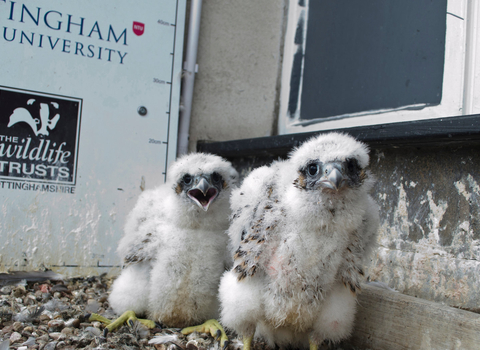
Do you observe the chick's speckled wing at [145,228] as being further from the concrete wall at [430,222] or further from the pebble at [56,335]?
the concrete wall at [430,222]

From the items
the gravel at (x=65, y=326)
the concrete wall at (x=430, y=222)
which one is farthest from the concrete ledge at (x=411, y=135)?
the gravel at (x=65, y=326)

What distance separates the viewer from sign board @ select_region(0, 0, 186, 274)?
3420 millimetres

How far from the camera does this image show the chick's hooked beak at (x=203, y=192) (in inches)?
105

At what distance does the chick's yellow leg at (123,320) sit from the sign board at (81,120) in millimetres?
965

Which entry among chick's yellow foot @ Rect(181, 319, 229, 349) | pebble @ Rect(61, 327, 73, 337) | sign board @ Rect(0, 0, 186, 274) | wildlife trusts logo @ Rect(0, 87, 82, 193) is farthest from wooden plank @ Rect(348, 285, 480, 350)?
wildlife trusts logo @ Rect(0, 87, 82, 193)

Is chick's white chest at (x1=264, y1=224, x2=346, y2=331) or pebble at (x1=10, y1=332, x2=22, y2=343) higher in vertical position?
chick's white chest at (x1=264, y1=224, x2=346, y2=331)

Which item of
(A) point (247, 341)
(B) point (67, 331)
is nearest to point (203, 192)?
(A) point (247, 341)

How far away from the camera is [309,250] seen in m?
2.10

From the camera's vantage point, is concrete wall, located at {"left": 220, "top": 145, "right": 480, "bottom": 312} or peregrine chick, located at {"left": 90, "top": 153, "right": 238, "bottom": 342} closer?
concrete wall, located at {"left": 220, "top": 145, "right": 480, "bottom": 312}

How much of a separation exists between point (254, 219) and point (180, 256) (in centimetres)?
71

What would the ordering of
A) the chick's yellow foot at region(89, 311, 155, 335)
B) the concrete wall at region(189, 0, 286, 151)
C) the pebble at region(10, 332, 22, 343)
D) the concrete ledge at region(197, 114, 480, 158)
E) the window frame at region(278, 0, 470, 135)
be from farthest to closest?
1. the concrete wall at region(189, 0, 286, 151)
2. the window frame at region(278, 0, 470, 135)
3. the chick's yellow foot at region(89, 311, 155, 335)
4. the pebble at region(10, 332, 22, 343)
5. the concrete ledge at region(197, 114, 480, 158)

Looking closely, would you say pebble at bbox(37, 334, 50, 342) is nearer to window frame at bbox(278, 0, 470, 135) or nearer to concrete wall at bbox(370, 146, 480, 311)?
concrete wall at bbox(370, 146, 480, 311)

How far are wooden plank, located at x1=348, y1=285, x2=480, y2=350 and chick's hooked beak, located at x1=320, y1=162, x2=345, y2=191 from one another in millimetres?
897

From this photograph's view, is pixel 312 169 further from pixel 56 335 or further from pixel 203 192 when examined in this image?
pixel 56 335
